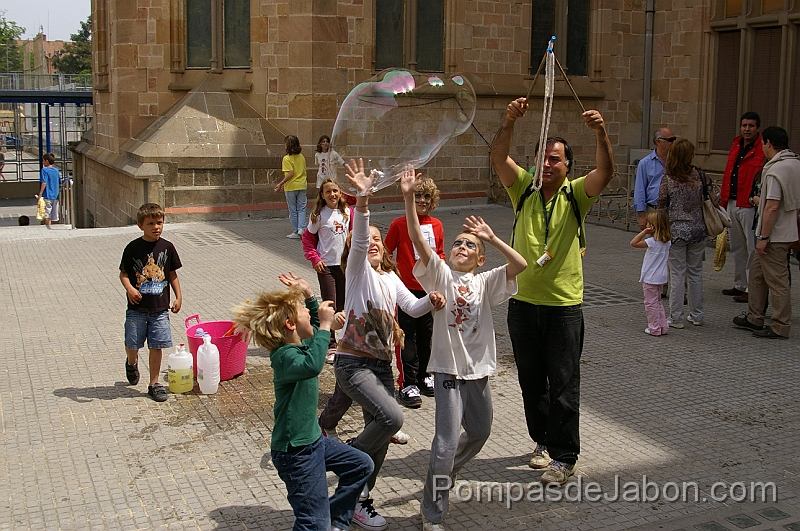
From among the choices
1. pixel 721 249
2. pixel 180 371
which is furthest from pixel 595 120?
pixel 721 249

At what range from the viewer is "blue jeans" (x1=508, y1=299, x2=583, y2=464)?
515 centimetres

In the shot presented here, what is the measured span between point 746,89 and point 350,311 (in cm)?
1368

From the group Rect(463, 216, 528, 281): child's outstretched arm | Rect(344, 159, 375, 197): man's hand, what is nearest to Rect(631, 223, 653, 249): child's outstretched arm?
Rect(463, 216, 528, 281): child's outstretched arm

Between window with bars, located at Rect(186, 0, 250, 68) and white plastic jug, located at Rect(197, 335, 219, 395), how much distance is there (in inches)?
511

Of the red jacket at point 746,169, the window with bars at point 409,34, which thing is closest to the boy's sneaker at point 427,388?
the red jacket at point 746,169

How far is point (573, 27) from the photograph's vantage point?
20000 mm

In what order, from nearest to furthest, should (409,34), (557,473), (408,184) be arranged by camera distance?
(408,184) < (557,473) < (409,34)

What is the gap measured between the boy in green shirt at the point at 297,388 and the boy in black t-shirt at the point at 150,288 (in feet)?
8.65

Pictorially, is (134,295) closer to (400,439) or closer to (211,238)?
(400,439)

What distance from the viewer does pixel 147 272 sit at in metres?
6.70

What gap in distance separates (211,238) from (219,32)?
5979mm

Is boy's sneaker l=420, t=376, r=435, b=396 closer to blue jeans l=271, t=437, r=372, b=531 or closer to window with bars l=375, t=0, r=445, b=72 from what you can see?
blue jeans l=271, t=437, r=372, b=531

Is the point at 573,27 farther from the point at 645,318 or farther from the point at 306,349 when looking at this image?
the point at 306,349

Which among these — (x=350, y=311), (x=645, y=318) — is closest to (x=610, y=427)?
(x=350, y=311)
